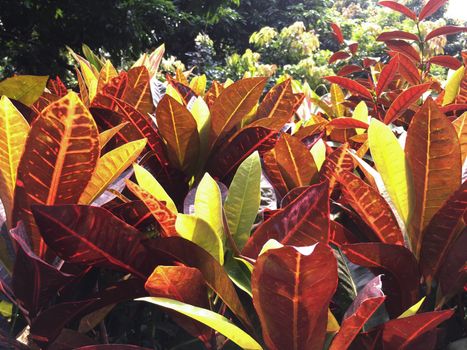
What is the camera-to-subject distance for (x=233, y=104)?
0.96 m

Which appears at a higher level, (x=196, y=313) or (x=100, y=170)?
(x=100, y=170)

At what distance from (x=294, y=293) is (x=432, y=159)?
30 centimetres

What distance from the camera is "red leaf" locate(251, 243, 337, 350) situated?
439 millimetres

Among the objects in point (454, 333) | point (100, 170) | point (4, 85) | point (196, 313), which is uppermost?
point (4, 85)

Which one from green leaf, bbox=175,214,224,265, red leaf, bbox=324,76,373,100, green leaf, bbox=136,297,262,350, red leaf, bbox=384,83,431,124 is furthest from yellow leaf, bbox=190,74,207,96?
green leaf, bbox=136,297,262,350

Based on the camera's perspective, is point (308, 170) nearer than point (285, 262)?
No

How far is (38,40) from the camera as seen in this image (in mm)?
9555

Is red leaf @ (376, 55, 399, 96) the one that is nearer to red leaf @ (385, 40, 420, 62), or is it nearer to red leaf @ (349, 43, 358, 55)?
red leaf @ (385, 40, 420, 62)

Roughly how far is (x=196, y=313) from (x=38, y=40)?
10.2 m

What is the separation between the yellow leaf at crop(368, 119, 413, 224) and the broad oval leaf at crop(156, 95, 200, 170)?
1.11 feet

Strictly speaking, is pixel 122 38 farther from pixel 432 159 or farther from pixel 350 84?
pixel 432 159

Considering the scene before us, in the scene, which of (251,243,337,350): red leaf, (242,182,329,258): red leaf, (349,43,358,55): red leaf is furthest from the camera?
(349,43,358,55): red leaf

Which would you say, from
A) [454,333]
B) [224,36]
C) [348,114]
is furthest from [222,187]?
[224,36]

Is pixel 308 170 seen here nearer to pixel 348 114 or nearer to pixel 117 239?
pixel 117 239
